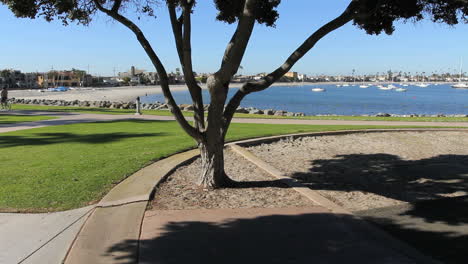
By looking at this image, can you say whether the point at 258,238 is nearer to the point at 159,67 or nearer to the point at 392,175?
the point at 159,67

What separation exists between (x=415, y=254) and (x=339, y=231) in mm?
915

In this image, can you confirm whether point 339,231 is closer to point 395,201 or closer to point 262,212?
point 262,212

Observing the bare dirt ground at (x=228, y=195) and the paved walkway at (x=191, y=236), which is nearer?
the paved walkway at (x=191, y=236)

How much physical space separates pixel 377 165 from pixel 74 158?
730 centimetres

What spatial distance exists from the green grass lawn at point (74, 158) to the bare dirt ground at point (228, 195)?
0.97m

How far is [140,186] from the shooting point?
6941 mm

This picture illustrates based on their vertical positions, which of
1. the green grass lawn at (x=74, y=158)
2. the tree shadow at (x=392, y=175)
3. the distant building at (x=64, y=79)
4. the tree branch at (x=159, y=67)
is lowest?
the tree shadow at (x=392, y=175)

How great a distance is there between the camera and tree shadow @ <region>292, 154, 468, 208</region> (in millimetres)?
8047

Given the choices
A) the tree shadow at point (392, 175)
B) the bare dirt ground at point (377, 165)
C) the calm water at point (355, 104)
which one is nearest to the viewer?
the bare dirt ground at point (377, 165)

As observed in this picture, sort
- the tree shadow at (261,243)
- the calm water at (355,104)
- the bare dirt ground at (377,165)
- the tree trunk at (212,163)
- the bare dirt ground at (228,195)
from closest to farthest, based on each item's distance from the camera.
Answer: the tree shadow at (261,243)
the bare dirt ground at (228,195)
the tree trunk at (212,163)
the bare dirt ground at (377,165)
the calm water at (355,104)

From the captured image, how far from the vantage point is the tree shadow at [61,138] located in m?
11.5

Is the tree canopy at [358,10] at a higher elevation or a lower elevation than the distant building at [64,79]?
lower

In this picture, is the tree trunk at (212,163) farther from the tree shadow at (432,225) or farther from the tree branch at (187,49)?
the tree shadow at (432,225)

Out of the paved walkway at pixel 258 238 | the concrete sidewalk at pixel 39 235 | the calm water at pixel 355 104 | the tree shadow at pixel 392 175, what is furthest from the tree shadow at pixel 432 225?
the calm water at pixel 355 104
